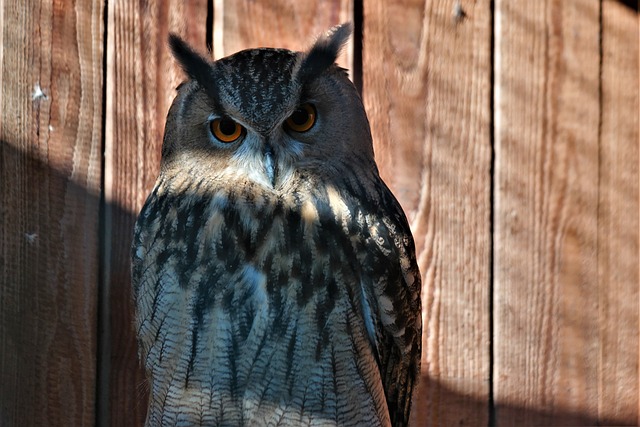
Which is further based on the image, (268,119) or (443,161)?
(443,161)

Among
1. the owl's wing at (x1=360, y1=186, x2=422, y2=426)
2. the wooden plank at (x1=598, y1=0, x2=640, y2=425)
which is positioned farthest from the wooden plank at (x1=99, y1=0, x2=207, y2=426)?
the wooden plank at (x1=598, y1=0, x2=640, y2=425)

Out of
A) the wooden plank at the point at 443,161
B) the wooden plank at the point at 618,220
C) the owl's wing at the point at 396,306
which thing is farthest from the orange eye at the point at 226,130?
the wooden plank at the point at 618,220

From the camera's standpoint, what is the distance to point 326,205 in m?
1.97

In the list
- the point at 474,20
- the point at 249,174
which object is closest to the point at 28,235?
the point at 249,174

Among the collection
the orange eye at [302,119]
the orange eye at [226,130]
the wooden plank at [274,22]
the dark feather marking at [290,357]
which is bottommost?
the dark feather marking at [290,357]

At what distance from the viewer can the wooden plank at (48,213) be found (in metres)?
2.24

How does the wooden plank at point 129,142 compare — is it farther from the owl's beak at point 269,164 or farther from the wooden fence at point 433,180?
the owl's beak at point 269,164

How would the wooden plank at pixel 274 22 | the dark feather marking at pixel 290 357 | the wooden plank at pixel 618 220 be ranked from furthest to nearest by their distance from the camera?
the wooden plank at pixel 618 220 → the wooden plank at pixel 274 22 → the dark feather marking at pixel 290 357

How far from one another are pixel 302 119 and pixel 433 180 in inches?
22.6

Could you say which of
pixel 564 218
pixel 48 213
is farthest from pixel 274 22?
pixel 564 218

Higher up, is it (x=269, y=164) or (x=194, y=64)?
(x=194, y=64)

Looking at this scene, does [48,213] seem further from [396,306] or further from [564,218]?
[564,218]

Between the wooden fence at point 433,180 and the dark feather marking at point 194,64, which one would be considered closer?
the dark feather marking at point 194,64

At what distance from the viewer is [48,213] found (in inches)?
89.0
